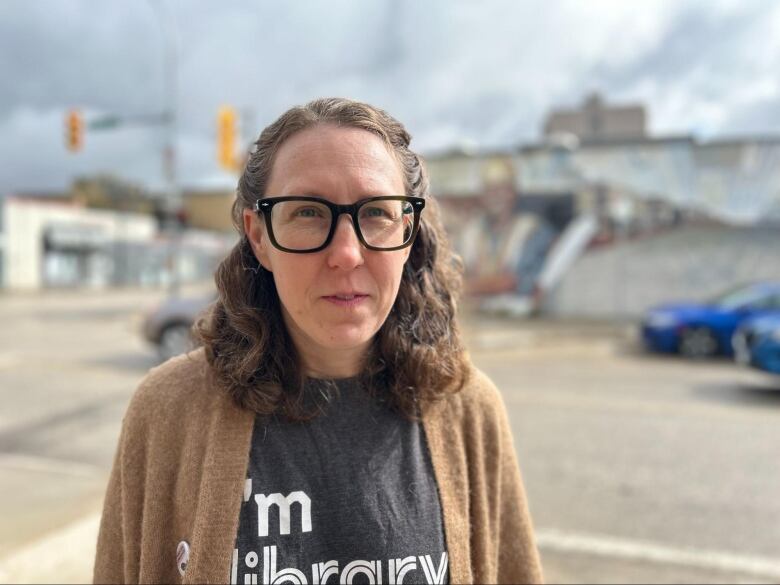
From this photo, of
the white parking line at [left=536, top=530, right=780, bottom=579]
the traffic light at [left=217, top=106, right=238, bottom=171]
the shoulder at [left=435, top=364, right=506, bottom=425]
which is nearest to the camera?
the shoulder at [left=435, top=364, right=506, bottom=425]

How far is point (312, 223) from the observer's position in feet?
→ 4.52

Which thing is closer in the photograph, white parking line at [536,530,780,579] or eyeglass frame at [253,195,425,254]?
eyeglass frame at [253,195,425,254]

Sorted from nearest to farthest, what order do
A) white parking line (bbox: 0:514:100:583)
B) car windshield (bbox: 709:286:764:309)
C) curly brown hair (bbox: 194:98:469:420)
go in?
1. curly brown hair (bbox: 194:98:469:420)
2. white parking line (bbox: 0:514:100:583)
3. car windshield (bbox: 709:286:764:309)

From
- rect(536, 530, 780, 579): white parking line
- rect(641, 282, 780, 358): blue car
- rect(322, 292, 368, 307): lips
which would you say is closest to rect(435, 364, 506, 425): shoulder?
rect(322, 292, 368, 307): lips

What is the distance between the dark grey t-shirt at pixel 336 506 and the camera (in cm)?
137

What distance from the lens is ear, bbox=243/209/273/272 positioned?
1.49m

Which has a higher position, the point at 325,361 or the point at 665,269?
the point at 665,269

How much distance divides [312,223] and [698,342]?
40.6ft

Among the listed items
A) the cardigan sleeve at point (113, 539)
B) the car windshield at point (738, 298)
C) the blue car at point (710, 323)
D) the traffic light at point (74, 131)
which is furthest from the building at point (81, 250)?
the cardigan sleeve at point (113, 539)

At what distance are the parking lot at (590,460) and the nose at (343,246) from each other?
2.47m

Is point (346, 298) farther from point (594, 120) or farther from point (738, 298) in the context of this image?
point (594, 120)

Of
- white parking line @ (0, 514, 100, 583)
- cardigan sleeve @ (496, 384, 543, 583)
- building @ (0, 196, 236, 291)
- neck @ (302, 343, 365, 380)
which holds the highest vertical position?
building @ (0, 196, 236, 291)

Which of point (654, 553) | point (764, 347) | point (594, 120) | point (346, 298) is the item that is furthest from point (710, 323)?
point (594, 120)

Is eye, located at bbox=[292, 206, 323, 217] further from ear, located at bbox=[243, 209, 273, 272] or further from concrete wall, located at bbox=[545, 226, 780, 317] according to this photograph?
concrete wall, located at bbox=[545, 226, 780, 317]
